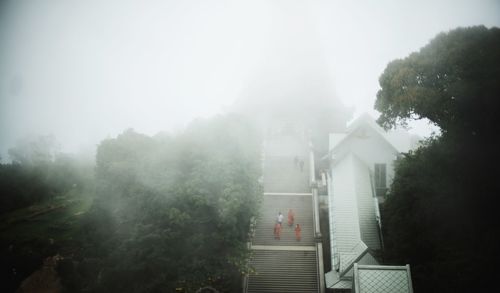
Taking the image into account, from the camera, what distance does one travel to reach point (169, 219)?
1476 centimetres

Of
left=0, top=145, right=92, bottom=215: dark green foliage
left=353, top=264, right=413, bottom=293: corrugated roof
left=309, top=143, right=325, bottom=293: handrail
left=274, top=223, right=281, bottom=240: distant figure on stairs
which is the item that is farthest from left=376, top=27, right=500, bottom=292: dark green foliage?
left=0, top=145, right=92, bottom=215: dark green foliage

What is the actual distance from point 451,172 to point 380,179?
502 inches

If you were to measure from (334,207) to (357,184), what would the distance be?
2895 mm

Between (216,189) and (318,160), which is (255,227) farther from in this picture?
(318,160)

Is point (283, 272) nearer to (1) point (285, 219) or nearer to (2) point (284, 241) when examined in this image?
(2) point (284, 241)

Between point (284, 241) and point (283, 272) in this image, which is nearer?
point (283, 272)

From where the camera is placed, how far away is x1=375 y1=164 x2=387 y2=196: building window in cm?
2250

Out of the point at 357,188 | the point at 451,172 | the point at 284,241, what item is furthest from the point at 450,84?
the point at 284,241

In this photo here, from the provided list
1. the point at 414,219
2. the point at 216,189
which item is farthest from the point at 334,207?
the point at 216,189

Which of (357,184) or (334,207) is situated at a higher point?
(357,184)

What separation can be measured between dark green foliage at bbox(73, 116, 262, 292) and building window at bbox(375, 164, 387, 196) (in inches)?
435

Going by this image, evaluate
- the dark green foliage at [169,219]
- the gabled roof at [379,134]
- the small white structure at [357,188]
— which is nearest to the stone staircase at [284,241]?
the small white structure at [357,188]

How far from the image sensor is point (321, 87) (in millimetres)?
40781

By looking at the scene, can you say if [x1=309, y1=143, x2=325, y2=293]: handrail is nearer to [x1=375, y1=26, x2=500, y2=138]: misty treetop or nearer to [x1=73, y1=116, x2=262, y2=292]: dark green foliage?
[x1=73, y1=116, x2=262, y2=292]: dark green foliage
